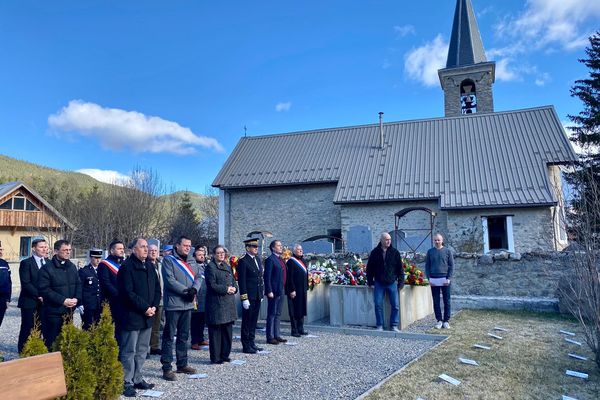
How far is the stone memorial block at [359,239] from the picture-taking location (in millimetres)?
20144

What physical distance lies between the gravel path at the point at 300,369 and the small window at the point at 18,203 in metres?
27.6

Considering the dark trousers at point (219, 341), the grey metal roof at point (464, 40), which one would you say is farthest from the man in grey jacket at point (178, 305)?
the grey metal roof at point (464, 40)

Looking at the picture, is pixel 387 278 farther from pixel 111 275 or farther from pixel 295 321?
pixel 111 275

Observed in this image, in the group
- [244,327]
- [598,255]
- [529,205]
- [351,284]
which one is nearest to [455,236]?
Result: [529,205]

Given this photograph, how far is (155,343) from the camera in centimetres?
762

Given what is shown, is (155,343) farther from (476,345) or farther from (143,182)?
(143,182)

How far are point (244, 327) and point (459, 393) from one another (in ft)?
12.0

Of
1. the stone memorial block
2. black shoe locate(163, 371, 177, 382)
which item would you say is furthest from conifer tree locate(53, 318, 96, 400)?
the stone memorial block

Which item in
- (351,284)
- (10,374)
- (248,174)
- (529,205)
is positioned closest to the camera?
(10,374)

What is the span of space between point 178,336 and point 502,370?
460 cm

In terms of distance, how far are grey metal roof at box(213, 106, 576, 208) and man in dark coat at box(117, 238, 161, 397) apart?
15558mm

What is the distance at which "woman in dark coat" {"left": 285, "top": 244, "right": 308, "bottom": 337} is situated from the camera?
891 centimetres

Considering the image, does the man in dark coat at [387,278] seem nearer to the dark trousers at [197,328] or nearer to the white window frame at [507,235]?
the dark trousers at [197,328]

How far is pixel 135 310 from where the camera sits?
5496 mm
